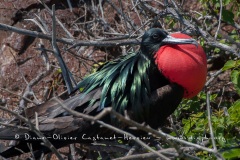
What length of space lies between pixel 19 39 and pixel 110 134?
58.8 inches

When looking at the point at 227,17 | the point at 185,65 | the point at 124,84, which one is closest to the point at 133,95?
the point at 124,84

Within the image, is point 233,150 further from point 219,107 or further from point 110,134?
point 219,107

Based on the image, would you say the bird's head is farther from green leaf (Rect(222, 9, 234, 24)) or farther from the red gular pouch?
green leaf (Rect(222, 9, 234, 24))

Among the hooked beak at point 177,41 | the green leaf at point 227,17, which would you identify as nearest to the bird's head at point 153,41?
the hooked beak at point 177,41

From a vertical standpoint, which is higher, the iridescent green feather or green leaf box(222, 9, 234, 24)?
green leaf box(222, 9, 234, 24)

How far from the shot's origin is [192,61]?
288 cm

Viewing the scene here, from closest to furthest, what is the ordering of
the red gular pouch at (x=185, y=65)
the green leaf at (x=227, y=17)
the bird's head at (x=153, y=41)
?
the red gular pouch at (x=185, y=65), the bird's head at (x=153, y=41), the green leaf at (x=227, y=17)

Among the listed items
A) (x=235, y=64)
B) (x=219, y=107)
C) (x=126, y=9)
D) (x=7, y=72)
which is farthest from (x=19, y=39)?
(x=235, y=64)

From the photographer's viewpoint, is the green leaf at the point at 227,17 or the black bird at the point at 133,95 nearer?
the black bird at the point at 133,95

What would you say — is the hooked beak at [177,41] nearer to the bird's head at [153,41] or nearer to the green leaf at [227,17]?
the bird's head at [153,41]

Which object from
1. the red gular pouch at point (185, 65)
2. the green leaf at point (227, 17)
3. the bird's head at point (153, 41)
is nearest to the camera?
the red gular pouch at point (185, 65)

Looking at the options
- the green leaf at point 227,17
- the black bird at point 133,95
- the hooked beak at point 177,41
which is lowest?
the black bird at point 133,95

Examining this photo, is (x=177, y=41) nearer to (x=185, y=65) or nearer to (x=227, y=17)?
(x=185, y=65)

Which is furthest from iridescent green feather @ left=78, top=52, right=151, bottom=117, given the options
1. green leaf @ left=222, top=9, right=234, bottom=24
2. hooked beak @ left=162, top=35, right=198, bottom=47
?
green leaf @ left=222, top=9, right=234, bottom=24
